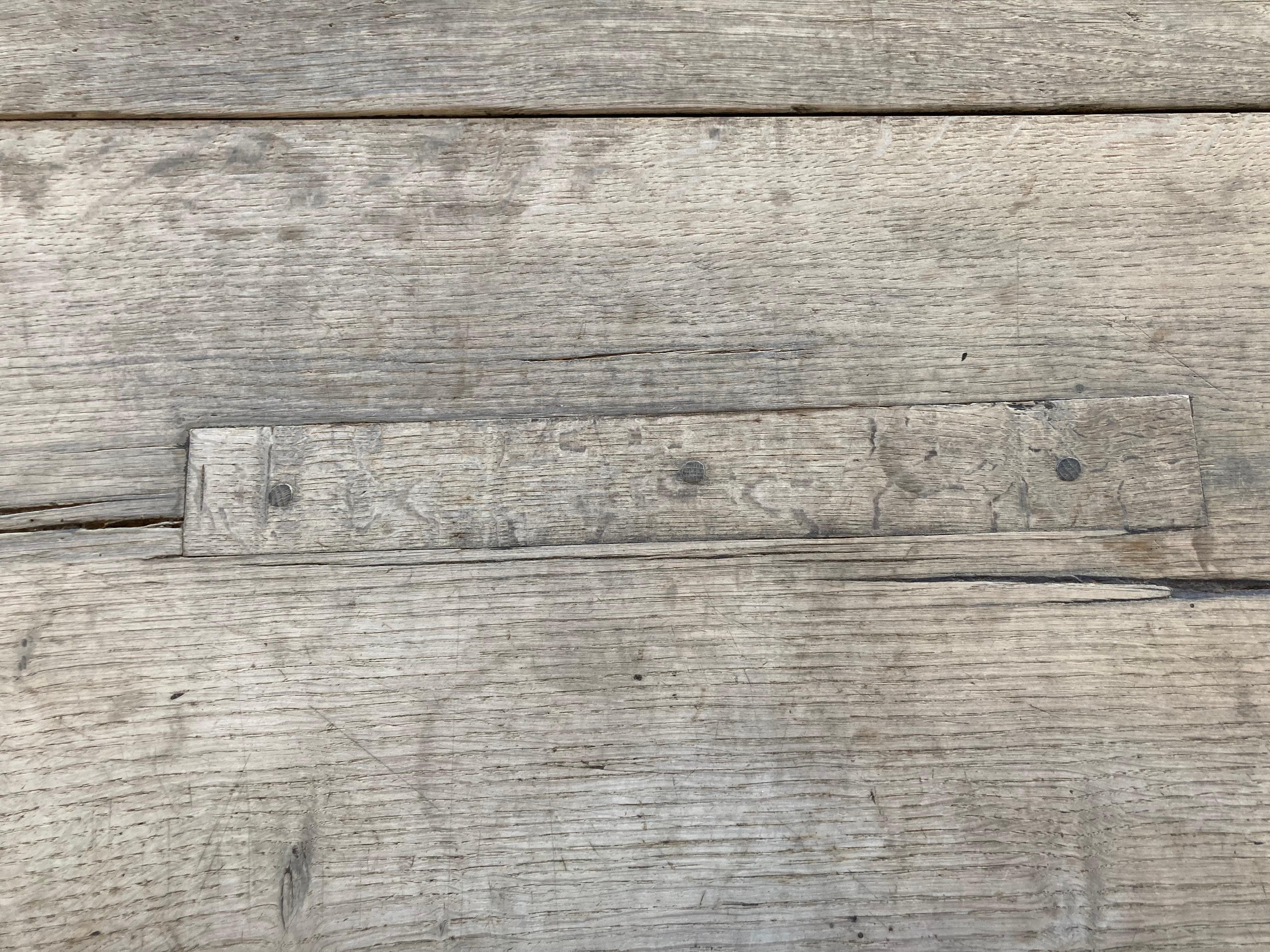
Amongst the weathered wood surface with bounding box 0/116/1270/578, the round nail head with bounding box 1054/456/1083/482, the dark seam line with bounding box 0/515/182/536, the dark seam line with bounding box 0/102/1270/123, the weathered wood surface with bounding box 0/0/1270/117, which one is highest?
the weathered wood surface with bounding box 0/0/1270/117

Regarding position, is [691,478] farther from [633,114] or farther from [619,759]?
[633,114]

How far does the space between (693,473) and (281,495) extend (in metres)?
0.44

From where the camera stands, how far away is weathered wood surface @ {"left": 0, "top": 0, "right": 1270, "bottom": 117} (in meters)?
0.91

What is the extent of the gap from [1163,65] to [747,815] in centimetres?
101

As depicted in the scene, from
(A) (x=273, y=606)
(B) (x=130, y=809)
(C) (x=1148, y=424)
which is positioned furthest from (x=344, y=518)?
(C) (x=1148, y=424)

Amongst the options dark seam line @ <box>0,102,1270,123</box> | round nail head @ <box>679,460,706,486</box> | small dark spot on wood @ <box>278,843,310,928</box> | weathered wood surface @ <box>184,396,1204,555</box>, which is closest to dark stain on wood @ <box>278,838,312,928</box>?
small dark spot on wood @ <box>278,843,310,928</box>

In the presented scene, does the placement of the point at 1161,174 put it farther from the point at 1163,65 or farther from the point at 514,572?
the point at 514,572

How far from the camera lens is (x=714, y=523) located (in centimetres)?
82

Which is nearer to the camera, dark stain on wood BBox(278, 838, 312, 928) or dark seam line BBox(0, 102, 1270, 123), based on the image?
dark stain on wood BBox(278, 838, 312, 928)

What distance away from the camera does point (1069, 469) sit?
83 centimetres

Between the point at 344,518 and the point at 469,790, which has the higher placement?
the point at 344,518

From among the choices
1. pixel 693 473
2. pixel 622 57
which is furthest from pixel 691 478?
pixel 622 57

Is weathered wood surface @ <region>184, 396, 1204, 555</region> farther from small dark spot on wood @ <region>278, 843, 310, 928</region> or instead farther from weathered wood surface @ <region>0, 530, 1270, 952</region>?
small dark spot on wood @ <region>278, 843, 310, 928</region>

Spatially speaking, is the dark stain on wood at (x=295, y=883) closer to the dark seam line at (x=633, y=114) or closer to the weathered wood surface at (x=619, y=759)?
the weathered wood surface at (x=619, y=759)
